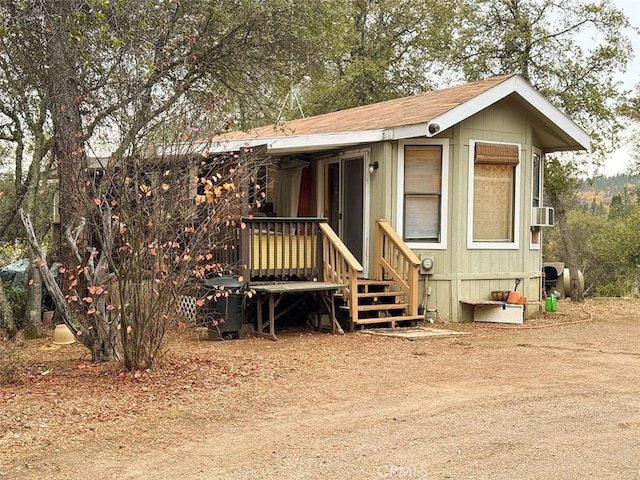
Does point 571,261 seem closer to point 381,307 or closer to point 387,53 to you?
point 381,307

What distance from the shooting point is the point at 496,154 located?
35.6 feet

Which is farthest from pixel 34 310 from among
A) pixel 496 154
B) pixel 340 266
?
pixel 496 154

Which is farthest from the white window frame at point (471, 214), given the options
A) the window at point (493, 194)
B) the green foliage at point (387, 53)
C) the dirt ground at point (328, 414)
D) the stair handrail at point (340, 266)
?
the green foliage at point (387, 53)

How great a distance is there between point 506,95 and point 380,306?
3659mm

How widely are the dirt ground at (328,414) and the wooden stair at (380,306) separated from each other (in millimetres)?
1428

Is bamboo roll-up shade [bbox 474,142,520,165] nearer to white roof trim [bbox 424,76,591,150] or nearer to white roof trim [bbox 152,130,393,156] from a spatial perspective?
white roof trim [bbox 424,76,591,150]

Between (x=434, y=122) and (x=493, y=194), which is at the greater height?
(x=434, y=122)

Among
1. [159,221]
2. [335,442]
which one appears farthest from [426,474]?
[159,221]

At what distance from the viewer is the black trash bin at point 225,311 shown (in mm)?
8695

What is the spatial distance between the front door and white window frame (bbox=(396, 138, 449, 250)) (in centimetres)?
67

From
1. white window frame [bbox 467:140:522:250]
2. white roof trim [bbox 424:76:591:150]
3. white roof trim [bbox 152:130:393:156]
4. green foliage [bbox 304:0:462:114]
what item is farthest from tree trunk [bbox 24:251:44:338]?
green foliage [bbox 304:0:462:114]

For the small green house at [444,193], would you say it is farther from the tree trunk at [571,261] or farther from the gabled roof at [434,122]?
the tree trunk at [571,261]

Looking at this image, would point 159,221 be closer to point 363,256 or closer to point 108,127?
point 108,127

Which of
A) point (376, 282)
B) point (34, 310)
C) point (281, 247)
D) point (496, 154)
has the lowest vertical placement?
point (34, 310)
